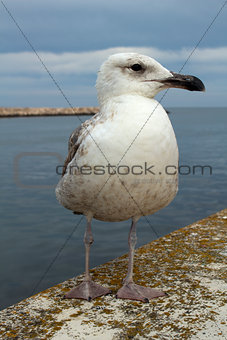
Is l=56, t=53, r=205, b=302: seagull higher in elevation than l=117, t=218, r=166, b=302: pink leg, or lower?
higher

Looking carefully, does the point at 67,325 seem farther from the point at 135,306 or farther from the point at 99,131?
the point at 99,131

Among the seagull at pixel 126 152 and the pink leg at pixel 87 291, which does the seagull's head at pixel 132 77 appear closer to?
the seagull at pixel 126 152

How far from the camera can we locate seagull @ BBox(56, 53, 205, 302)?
3.48 m

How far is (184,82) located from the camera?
389 cm

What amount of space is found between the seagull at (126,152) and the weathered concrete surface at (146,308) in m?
0.20

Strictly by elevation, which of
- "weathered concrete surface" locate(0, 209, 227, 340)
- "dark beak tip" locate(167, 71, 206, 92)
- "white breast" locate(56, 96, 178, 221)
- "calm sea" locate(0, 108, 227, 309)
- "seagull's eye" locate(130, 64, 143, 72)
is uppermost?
"seagull's eye" locate(130, 64, 143, 72)

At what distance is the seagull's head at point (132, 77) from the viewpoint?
12.2 feet

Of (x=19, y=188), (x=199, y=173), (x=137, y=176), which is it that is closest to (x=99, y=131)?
(x=137, y=176)

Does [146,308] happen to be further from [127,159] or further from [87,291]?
[127,159]

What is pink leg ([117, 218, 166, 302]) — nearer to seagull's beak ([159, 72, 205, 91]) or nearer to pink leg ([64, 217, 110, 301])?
pink leg ([64, 217, 110, 301])

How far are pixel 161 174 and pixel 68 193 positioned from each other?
40.6 inches

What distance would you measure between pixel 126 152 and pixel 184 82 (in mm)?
1080

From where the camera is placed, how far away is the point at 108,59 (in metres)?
3.82

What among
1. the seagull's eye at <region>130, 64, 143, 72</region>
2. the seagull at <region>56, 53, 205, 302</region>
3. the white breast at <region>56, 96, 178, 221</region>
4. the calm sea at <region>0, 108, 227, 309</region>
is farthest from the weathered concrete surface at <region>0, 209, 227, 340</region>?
the calm sea at <region>0, 108, 227, 309</region>
